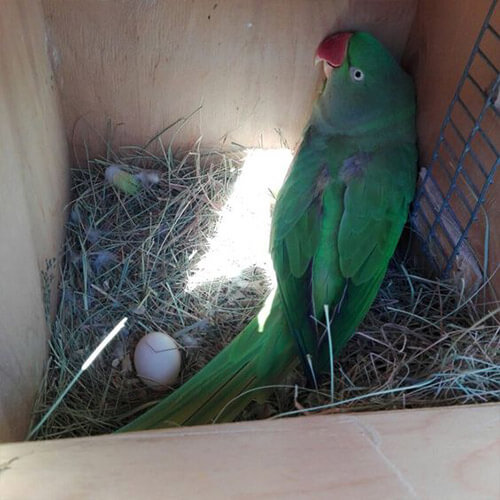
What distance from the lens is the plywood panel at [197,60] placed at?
40.6 inches

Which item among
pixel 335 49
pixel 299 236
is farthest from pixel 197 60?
pixel 299 236

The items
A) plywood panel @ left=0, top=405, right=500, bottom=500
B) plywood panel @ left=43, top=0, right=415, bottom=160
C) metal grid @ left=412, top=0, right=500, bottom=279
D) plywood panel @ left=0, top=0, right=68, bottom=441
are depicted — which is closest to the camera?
plywood panel @ left=0, top=405, right=500, bottom=500

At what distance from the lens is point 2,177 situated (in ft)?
2.38

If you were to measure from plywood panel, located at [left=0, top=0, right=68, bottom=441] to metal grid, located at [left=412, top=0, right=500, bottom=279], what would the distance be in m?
0.69

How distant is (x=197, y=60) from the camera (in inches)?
43.6

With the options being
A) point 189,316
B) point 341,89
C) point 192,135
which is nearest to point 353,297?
point 189,316

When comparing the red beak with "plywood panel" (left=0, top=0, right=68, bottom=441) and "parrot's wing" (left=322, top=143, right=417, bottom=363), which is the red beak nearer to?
"parrot's wing" (left=322, top=143, right=417, bottom=363)

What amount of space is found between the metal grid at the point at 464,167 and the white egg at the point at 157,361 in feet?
1.67

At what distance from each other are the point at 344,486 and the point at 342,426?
0.06 metres

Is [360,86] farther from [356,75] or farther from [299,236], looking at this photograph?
[299,236]

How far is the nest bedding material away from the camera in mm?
810

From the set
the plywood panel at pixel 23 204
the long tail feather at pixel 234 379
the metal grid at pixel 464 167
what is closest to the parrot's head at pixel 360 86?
the metal grid at pixel 464 167

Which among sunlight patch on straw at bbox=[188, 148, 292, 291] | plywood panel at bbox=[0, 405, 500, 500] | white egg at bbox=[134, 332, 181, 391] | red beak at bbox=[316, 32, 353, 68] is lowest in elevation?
white egg at bbox=[134, 332, 181, 391]

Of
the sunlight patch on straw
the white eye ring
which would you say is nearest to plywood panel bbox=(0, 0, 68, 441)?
the sunlight patch on straw
